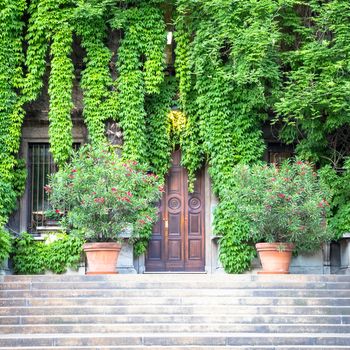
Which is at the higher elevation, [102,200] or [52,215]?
[102,200]

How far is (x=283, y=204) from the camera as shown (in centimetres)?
1257

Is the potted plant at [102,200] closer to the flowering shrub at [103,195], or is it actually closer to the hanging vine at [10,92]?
the flowering shrub at [103,195]

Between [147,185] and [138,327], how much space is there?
377cm

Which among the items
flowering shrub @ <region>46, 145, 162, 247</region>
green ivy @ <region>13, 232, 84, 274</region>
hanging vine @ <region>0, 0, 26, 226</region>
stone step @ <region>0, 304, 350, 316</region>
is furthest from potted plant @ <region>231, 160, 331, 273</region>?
hanging vine @ <region>0, 0, 26, 226</region>

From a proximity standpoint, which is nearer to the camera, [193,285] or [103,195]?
[193,285]

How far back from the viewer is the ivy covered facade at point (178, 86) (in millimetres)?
13602

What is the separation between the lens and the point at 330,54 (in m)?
13.1

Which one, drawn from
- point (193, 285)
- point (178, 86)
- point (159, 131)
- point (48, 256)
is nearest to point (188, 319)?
point (193, 285)

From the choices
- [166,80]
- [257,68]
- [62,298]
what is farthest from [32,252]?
[257,68]

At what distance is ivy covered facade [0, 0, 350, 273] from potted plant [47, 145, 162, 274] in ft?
3.55

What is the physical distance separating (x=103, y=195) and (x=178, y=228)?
3.07 metres

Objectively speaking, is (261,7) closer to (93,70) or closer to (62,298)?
(93,70)

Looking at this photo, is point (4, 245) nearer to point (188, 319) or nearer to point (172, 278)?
point (172, 278)

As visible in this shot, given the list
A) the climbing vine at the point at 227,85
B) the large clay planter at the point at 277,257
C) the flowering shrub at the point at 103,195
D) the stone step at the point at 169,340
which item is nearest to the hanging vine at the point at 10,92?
the flowering shrub at the point at 103,195
